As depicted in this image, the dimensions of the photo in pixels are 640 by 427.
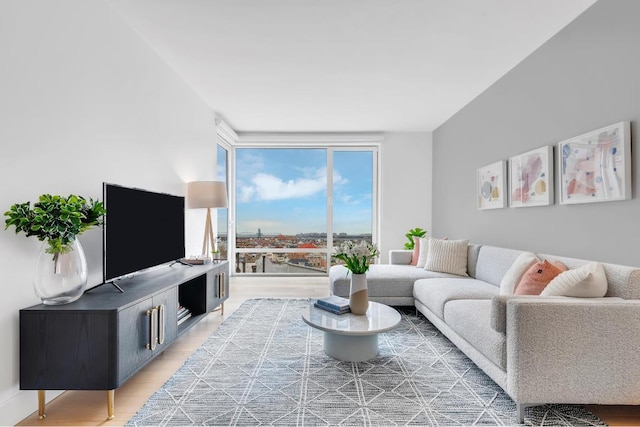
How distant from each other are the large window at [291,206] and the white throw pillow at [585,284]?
13.3 feet

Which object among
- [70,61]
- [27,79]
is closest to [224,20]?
[70,61]

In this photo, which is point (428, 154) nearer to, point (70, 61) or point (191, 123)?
point (191, 123)

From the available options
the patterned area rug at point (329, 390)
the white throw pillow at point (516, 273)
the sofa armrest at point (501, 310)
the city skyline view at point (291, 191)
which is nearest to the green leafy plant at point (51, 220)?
the patterned area rug at point (329, 390)

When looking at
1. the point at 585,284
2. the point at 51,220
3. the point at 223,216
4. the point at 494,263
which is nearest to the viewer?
the point at 51,220

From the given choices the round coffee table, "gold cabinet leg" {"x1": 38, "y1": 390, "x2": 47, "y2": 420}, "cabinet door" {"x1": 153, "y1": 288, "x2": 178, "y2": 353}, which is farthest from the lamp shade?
"gold cabinet leg" {"x1": 38, "y1": 390, "x2": 47, "y2": 420}

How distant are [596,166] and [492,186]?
147 cm

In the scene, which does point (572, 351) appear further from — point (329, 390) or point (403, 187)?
point (403, 187)

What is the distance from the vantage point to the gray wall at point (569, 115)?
7.07 feet

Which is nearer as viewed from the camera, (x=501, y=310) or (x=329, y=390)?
(x=501, y=310)

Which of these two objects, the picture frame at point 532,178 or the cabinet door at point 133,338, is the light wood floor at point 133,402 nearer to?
the cabinet door at point 133,338

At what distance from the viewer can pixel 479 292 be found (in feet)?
9.45

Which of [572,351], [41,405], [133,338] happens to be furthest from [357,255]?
[41,405]

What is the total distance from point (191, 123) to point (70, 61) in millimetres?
1844

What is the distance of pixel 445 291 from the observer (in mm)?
2959
